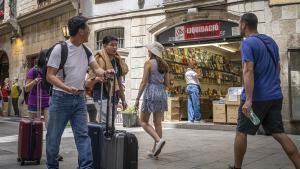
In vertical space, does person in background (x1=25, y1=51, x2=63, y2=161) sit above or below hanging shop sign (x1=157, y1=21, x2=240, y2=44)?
below

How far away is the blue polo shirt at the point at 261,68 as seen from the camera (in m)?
5.00

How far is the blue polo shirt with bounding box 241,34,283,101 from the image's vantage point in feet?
16.4

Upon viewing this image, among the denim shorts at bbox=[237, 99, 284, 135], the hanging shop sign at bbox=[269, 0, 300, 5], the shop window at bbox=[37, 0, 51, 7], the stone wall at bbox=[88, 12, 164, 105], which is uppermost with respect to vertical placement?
the shop window at bbox=[37, 0, 51, 7]

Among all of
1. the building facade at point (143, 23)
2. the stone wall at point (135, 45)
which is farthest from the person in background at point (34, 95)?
the stone wall at point (135, 45)

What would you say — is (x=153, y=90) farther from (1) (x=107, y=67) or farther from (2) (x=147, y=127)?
(1) (x=107, y=67)

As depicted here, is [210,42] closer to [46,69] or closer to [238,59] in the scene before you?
[238,59]

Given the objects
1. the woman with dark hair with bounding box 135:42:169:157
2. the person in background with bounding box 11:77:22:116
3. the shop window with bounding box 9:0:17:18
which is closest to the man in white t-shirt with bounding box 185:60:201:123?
the woman with dark hair with bounding box 135:42:169:157

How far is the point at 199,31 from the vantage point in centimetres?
1319

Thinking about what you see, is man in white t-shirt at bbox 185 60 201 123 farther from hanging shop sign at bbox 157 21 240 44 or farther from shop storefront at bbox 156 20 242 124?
hanging shop sign at bbox 157 21 240 44

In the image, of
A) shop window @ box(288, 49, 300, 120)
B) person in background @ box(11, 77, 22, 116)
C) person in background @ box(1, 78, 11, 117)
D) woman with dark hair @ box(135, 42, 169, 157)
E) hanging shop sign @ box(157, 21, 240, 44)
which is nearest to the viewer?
woman with dark hair @ box(135, 42, 169, 157)

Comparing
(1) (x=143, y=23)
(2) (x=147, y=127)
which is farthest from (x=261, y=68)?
(1) (x=143, y=23)

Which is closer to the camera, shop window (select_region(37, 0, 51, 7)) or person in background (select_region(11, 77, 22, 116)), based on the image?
shop window (select_region(37, 0, 51, 7))

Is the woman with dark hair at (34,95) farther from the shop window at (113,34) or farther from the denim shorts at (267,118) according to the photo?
the shop window at (113,34)

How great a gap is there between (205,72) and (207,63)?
1.30 feet
